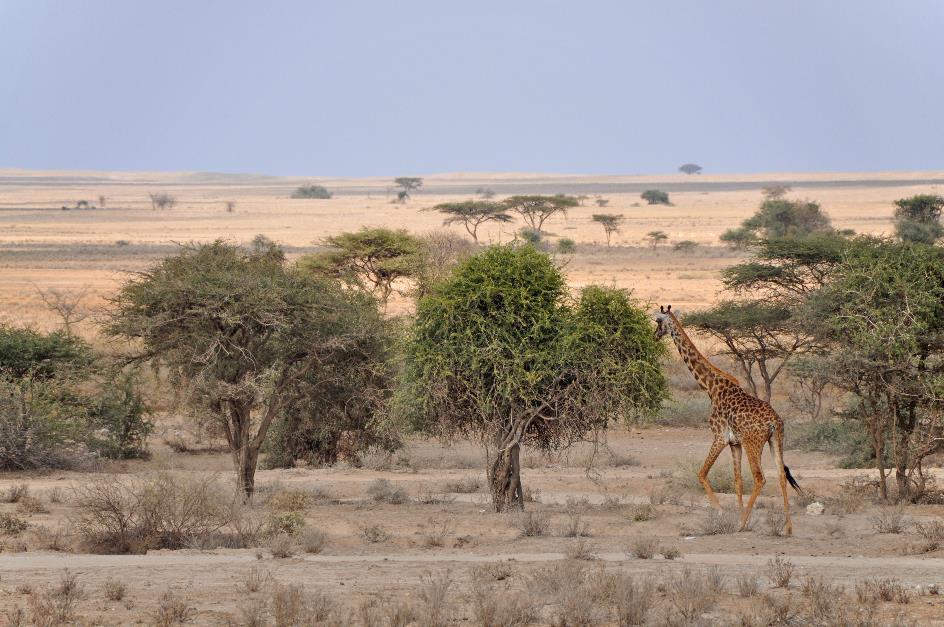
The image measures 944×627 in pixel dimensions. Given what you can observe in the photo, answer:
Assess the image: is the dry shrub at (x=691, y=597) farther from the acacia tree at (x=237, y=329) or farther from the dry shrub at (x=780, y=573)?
the acacia tree at (x=237, y=329)

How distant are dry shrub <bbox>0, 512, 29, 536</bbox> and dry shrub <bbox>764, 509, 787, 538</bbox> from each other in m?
8.77

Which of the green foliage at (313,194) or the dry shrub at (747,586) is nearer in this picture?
the dry shrub at (747,586)

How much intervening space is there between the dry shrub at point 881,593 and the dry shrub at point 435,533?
5.04 meters

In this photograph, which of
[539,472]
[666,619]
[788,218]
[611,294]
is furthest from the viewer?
[788,218]

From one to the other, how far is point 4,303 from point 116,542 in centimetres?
3461

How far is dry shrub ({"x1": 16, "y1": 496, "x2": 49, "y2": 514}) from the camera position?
51.8ft

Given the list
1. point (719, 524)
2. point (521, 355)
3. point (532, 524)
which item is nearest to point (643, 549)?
point (532, 524)

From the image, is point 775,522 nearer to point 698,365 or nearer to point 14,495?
point 698,365

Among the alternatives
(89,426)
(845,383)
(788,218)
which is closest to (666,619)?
(845,383)

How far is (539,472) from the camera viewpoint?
73.3 ft

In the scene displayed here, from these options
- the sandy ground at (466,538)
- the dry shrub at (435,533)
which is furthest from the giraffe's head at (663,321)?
the dry shrub at (435,533)

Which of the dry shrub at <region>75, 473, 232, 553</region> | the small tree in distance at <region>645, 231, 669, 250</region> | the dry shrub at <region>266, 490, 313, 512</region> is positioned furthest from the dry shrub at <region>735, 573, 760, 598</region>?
the small tree in distance at <region>645, 231, 669, 250</region>

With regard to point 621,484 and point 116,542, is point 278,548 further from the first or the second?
point 621,484

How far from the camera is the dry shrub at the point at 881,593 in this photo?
10.6 metres
